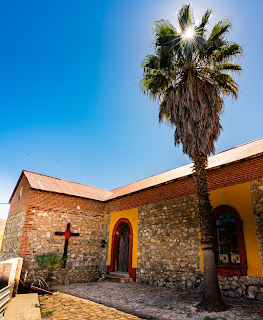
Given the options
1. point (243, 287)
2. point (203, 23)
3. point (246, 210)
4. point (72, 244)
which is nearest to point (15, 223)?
point (72, 244)

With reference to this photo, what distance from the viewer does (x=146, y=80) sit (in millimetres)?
8336

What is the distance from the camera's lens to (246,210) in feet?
25.3

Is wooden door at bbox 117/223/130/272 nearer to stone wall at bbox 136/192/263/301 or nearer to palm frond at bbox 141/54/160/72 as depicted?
stone wall at bbox 136/192/263/301

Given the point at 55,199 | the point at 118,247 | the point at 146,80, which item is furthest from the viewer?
the point at 118,247

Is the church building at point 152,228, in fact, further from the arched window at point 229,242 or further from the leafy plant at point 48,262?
the leafy plant at point 48,262

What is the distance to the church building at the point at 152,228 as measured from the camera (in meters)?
7.60

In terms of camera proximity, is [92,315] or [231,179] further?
[231,179]

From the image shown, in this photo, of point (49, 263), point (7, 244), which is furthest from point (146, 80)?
point (7, 244)

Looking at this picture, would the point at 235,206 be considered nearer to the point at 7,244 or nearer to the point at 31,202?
the point at 31,202

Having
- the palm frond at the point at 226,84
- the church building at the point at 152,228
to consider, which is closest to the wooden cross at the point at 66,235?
the church building at the point at 152,228

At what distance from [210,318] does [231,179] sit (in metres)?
4.96

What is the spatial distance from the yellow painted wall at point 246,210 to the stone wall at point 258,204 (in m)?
0.11

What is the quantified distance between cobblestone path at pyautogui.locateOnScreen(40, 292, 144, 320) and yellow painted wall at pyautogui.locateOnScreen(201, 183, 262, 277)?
14.0ft

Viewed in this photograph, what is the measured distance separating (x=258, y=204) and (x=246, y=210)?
46 cm
